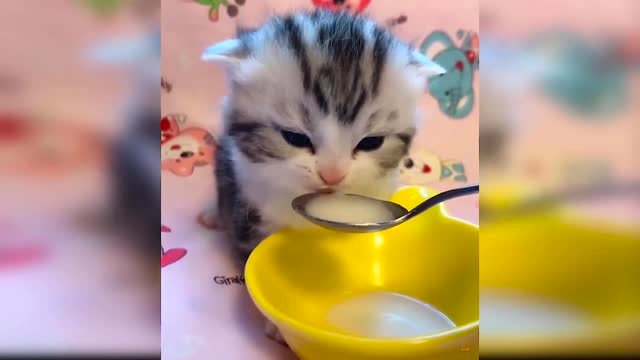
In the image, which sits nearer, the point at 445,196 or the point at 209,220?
the point at 445,196

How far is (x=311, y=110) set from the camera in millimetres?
593

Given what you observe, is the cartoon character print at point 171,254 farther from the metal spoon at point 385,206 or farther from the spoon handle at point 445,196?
the spoon handle at point 445,196

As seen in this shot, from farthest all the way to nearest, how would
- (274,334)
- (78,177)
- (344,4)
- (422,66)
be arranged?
(344,4), (422,66), (274,334), (78,177)

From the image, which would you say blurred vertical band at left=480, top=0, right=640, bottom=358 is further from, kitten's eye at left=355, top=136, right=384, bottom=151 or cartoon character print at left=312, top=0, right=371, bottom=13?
cartoon character print at left=312, top=0, right=371, bottom=13

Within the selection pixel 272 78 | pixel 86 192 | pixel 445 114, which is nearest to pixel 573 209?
pixel 86 192

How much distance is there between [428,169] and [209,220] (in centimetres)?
31

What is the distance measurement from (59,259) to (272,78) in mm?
357

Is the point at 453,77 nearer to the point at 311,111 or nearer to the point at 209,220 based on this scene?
the point at 311,111

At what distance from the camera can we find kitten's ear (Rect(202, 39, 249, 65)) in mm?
633

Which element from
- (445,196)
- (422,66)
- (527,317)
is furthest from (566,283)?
(422,66)

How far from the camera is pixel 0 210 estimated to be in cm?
29

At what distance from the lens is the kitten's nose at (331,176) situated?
60 cm

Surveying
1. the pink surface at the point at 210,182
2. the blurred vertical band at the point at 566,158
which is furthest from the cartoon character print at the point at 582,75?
the pink surface at the point at 210,182

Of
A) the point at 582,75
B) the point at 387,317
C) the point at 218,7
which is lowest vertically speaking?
the point at 387,317
